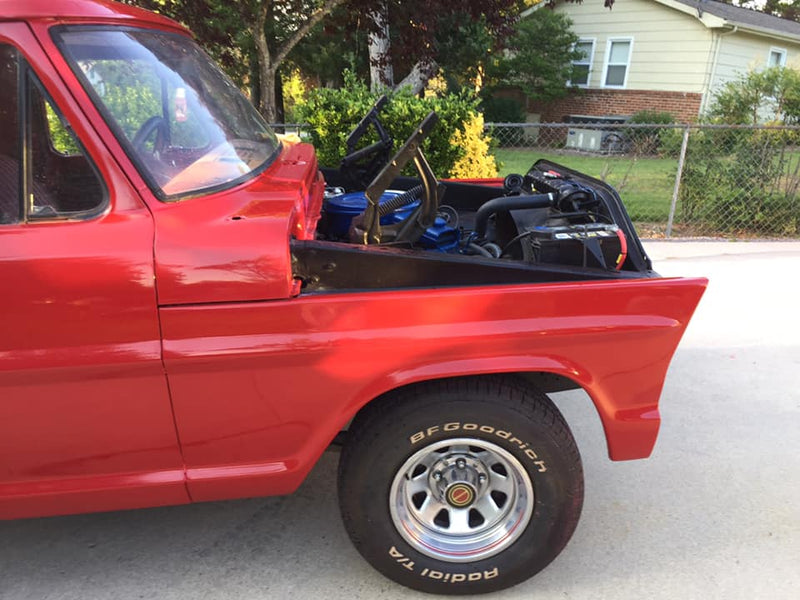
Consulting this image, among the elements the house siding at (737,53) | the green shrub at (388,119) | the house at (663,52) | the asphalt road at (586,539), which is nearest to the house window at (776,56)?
the house at (663,52)

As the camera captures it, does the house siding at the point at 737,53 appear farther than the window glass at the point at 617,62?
No

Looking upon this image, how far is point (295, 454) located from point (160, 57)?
4.97 ft

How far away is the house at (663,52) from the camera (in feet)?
52.8

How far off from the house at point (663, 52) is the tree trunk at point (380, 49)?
11.5 metres

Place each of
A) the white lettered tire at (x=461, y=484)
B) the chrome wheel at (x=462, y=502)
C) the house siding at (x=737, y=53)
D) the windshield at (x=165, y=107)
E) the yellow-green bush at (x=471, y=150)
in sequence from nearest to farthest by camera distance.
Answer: the windshield at (x=165, y=107)
the white lettered tire at (x=461, y=484)
the chrome wheel at (x=462, y=502)
the yellow-green bush at (x=471, y=150)
the house siding at (x=737, y=53)

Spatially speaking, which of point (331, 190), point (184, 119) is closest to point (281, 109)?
point (331, 190)

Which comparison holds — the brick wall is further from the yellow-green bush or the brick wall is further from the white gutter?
the yellow-green bush

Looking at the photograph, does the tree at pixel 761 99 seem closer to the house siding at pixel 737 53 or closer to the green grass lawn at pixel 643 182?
the green grass lawn at pixel 643 182

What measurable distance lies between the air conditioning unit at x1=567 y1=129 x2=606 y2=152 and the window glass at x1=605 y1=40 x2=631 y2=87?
8.67 ft

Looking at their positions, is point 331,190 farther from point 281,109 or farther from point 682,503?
point 281,109

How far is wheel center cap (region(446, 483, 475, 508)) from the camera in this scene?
88.0 inches

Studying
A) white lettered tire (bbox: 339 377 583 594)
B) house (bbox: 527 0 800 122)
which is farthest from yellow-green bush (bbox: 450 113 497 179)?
house (bbox: 527 0 800 122)

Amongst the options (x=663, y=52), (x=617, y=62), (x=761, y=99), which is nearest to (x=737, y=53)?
(x=663, y=52)

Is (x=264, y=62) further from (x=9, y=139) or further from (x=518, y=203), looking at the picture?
(x=9, y=139)
